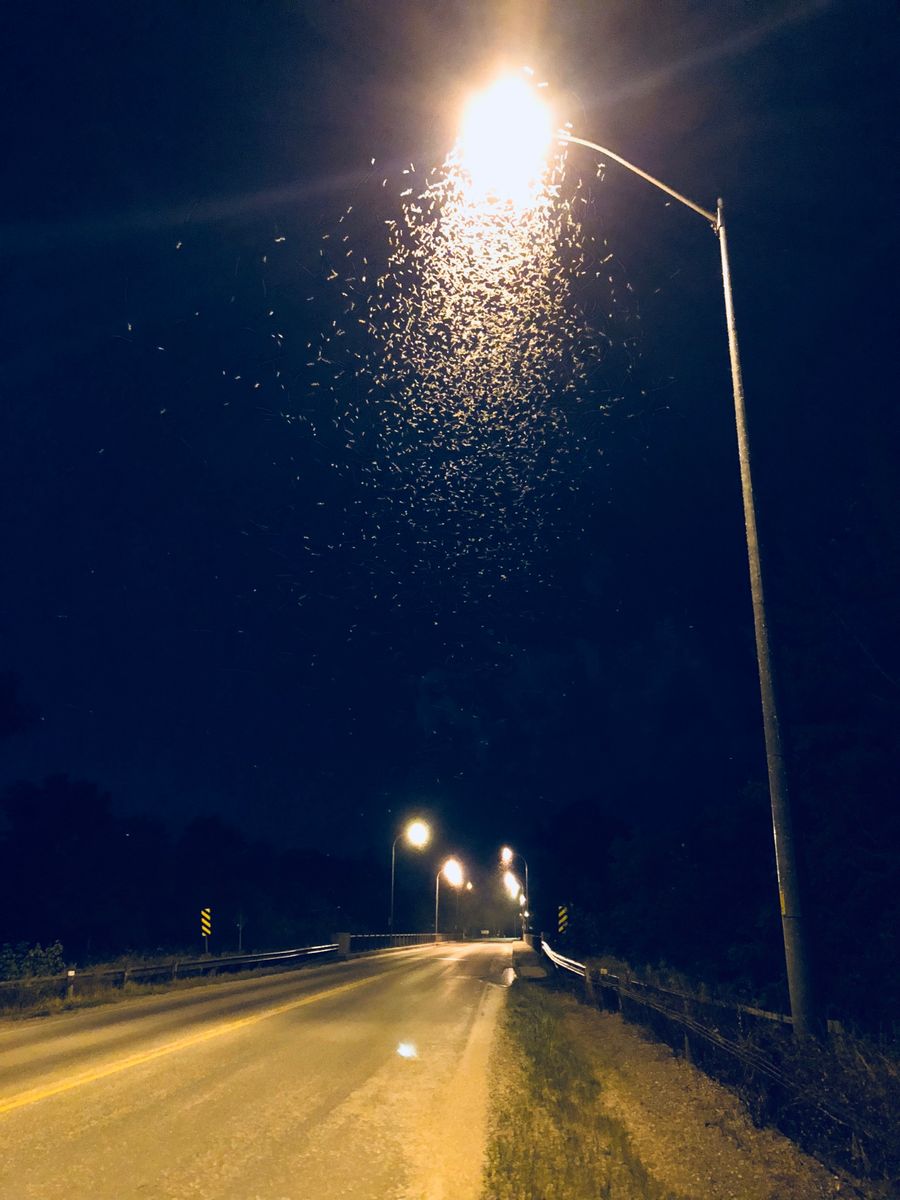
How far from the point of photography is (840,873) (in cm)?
1683

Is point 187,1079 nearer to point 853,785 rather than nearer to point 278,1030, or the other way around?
point 278,1030

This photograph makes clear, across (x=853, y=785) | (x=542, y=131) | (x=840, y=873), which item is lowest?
(x=840, y=873)

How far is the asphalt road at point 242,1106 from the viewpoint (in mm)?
6199

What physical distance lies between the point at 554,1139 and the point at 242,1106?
10.5 ft

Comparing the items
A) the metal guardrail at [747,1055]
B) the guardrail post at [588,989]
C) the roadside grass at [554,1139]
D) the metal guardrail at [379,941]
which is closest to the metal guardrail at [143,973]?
the roadside grass at [554,1139]

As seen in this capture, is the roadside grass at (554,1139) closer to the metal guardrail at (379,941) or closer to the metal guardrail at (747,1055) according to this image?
the metal guardrail at (747,1055)

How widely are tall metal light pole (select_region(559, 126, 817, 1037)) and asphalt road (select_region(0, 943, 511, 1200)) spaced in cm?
308

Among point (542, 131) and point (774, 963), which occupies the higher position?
point (542, 131)

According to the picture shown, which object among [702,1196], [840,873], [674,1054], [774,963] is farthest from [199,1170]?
[774,963]

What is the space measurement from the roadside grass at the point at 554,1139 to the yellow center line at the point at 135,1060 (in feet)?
14.9

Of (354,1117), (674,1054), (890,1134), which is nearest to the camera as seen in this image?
(890,1134)

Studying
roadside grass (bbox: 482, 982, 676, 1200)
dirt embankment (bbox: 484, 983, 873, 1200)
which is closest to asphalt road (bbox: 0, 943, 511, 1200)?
roadside grass (bbox: 482, 982, 676, 1200)

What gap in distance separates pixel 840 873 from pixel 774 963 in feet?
16.8

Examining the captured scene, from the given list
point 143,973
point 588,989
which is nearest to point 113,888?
point 143,973
